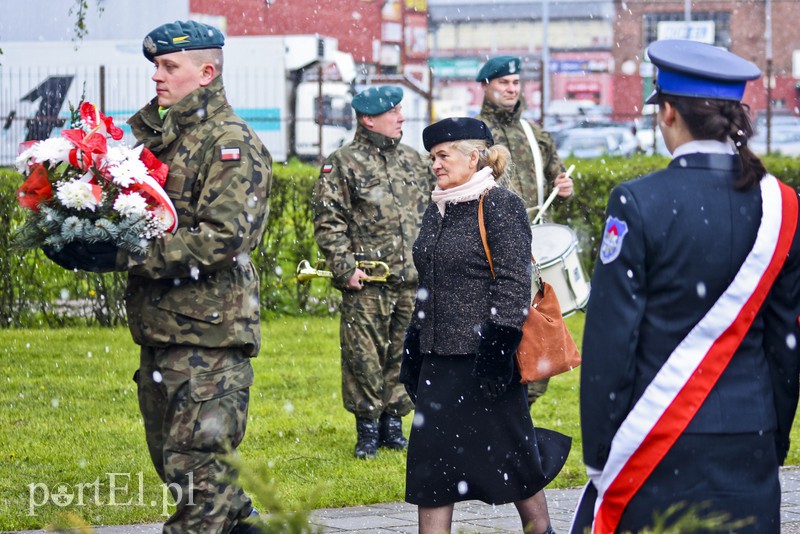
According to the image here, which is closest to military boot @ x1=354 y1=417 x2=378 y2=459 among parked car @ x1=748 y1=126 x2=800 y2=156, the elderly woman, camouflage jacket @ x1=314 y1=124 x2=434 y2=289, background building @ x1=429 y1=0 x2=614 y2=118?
camouflage jacket @ x1=314 y1=124 x2=434 y2=289

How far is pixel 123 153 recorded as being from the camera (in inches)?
178

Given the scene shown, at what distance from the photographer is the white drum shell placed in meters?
6.96

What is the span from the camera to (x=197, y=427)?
468 cm

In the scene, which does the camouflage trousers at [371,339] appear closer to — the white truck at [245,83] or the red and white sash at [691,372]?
the red and white sash at [691,372]

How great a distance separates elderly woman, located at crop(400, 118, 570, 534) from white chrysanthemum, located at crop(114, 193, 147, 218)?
129 cm

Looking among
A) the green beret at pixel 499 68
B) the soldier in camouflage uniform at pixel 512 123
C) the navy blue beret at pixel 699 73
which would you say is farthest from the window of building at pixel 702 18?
the navy blue beret at pixel 699 73

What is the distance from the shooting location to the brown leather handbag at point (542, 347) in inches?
197

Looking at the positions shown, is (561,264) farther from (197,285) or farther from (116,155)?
(116,155)

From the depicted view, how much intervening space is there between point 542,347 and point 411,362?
25.0 inches

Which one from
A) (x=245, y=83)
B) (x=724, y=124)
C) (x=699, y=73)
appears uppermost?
(x=699, y=73)

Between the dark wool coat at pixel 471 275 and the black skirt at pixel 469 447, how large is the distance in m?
0.13

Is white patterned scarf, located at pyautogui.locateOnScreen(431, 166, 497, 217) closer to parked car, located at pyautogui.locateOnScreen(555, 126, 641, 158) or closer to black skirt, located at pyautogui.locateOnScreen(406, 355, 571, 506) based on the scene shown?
black skirt, located at pyautogui.locateOnScreen(406, 355, 571, 506)

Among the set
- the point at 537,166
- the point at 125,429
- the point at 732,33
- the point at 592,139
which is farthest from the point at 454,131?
the point at 732,33

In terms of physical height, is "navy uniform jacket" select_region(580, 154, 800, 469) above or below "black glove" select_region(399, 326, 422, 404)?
above
